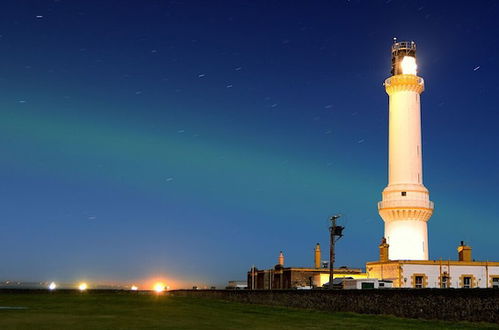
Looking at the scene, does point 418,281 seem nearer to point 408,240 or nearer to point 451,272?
point 451,272

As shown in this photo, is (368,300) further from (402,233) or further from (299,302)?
(402,233)

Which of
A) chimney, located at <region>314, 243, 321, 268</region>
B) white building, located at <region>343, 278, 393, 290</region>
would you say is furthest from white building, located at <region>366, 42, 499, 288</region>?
chimney, located at <region>314, 243, 321, 268</region>

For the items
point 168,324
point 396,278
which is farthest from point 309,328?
point 396,278

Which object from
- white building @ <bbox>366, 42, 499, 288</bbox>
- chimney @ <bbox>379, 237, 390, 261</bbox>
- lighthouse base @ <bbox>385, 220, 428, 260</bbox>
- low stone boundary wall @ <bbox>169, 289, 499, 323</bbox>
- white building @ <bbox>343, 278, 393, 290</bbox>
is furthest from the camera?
lighthouse base @ <bbox>385, 220, 428, 260</bbox>

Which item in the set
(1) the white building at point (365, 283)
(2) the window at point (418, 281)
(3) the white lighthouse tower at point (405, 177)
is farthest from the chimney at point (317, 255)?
(2) the window at point (418, 281)

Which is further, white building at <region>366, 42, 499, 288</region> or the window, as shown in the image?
white building at <region>366, 42, 499, 288</region>

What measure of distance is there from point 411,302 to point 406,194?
36.6m

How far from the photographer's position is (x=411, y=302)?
29.2m

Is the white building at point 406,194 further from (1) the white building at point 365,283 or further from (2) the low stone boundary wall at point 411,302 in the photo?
(2) the low stone boundary wall at point 411,302

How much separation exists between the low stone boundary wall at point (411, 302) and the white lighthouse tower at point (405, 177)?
79.7 ft

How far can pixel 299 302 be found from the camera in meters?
41.5

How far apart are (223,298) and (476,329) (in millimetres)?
41541

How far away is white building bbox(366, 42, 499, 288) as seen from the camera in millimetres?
57719

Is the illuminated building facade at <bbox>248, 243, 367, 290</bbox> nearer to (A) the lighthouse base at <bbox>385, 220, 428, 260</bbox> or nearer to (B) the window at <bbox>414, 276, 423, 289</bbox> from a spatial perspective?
(A) the lighthouse base at <bbox>385, 220, 428, 260</bbox>
